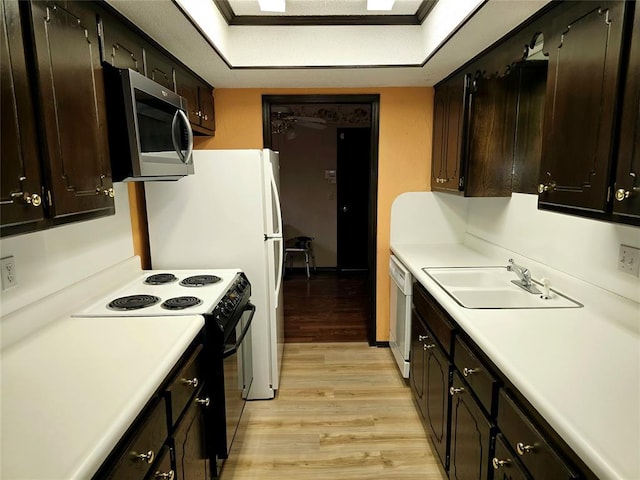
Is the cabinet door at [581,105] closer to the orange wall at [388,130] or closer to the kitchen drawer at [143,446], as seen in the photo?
the kitchen drawer at [143,446]

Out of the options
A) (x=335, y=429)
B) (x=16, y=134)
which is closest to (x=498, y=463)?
(x=335, y=429)

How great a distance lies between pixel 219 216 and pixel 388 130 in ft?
5.13

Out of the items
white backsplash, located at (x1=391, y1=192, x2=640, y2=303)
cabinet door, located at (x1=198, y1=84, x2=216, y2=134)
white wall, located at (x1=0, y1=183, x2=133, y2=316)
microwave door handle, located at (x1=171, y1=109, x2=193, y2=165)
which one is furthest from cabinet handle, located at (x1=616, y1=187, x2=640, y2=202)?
cabinet door, located at (x1=198, y1=84, x2=216, y2=134)

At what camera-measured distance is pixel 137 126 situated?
153 centimetres

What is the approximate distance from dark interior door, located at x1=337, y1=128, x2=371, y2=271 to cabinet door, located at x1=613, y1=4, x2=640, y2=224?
14.7ft

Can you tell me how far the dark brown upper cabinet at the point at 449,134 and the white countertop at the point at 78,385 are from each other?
6.19 feet

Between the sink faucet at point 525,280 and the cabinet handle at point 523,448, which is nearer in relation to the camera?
the cabinet handle at point 523,448

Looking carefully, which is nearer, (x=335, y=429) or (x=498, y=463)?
(x=498, y=463)

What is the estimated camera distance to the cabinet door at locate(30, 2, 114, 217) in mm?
1163

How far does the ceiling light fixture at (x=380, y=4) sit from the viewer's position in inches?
83.1

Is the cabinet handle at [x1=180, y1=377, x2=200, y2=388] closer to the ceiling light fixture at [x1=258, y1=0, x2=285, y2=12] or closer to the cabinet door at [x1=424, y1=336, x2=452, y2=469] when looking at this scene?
the cabinet door at [x1=424, y1=336, x2=452, y2=469]

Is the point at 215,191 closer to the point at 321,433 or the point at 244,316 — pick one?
the point at 244,316

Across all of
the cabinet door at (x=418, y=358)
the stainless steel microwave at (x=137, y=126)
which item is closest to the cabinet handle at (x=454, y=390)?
the cabinet door at (x=418, y=358)

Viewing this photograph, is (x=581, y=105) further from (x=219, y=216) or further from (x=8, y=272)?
(x=8, y=272)
